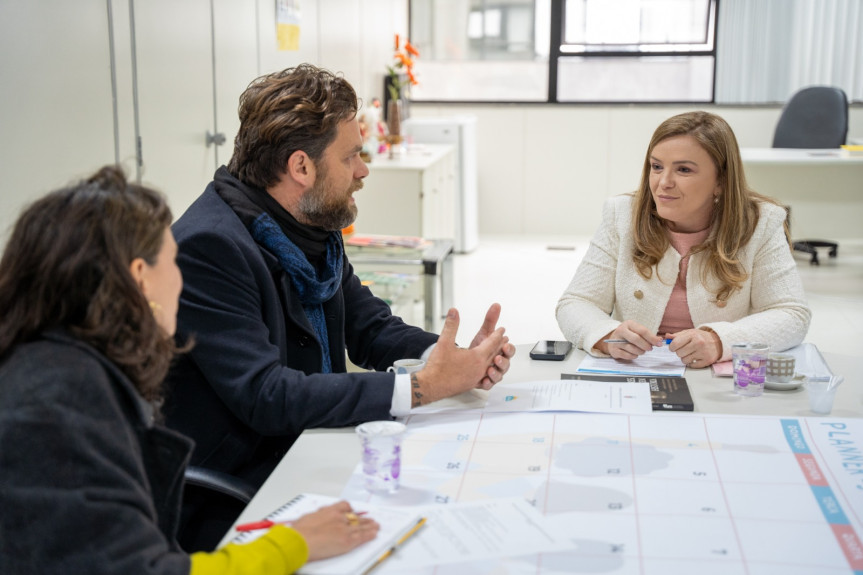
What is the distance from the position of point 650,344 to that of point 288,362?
2.57 feet

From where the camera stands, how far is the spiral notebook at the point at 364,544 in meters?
1.16

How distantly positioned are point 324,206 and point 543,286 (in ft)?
14.0

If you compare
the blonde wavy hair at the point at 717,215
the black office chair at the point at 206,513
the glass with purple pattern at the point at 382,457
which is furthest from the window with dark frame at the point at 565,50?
the glass with purple pattern at the point at 382,457

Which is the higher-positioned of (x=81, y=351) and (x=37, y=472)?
(x=81, y=351)

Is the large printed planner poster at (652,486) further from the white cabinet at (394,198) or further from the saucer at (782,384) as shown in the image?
the white cabinet at (394,198)

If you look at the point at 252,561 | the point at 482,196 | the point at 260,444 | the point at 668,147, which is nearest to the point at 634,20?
the point at 482,196

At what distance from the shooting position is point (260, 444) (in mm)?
1789

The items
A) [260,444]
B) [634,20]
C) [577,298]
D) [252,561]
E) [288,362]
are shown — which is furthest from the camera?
[634,20]

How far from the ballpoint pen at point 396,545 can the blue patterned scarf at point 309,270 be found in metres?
0.73

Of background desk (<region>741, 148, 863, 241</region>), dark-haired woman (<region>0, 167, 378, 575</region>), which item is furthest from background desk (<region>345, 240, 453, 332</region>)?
background desk (<region>741, 148, 863, 241</region>)

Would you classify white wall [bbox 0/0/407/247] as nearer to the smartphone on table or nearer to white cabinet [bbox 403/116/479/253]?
the smartphone on table

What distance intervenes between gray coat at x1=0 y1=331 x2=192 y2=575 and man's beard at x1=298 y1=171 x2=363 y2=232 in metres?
0.92

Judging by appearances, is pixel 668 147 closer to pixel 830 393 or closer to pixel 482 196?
pixel 830 393

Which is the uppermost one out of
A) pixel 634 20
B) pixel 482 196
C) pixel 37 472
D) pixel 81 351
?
pixel 634 20
